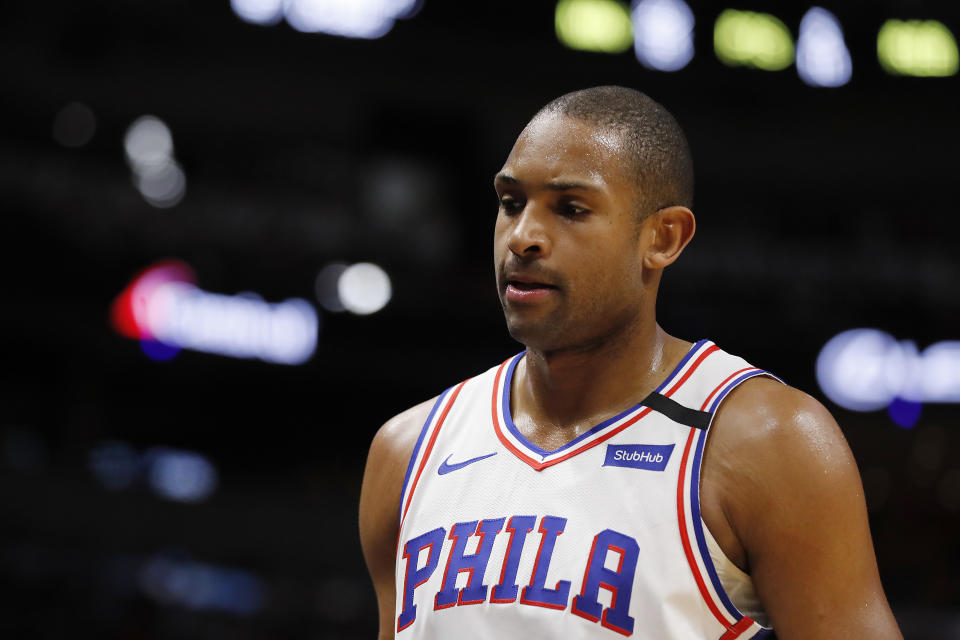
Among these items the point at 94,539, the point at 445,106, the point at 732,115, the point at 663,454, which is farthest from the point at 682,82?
the point at 663,454

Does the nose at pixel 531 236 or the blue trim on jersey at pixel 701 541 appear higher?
the nose at pixel 531 236

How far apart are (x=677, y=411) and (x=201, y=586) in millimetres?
12287

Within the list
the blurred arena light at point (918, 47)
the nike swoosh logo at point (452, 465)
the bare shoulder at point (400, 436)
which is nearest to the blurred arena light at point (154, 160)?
the blurred arena light at point (918, 47)

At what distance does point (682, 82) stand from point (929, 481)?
7378 millimetres

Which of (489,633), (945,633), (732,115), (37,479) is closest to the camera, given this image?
(489,633)

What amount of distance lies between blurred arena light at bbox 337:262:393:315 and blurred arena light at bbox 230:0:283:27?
315 centimetres

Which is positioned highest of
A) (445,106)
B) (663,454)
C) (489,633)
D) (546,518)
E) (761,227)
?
(445,106)

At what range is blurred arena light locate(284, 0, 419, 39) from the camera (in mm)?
12391

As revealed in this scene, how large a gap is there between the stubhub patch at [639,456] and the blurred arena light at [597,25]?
1136 cm

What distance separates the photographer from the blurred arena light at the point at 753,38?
42.0ft

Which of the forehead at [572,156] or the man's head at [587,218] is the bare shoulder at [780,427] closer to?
the man's head at [587,218]

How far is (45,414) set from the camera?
14.7 m

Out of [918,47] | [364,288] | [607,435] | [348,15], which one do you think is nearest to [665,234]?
[607,435]

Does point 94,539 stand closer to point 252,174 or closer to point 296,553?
point 296,553
